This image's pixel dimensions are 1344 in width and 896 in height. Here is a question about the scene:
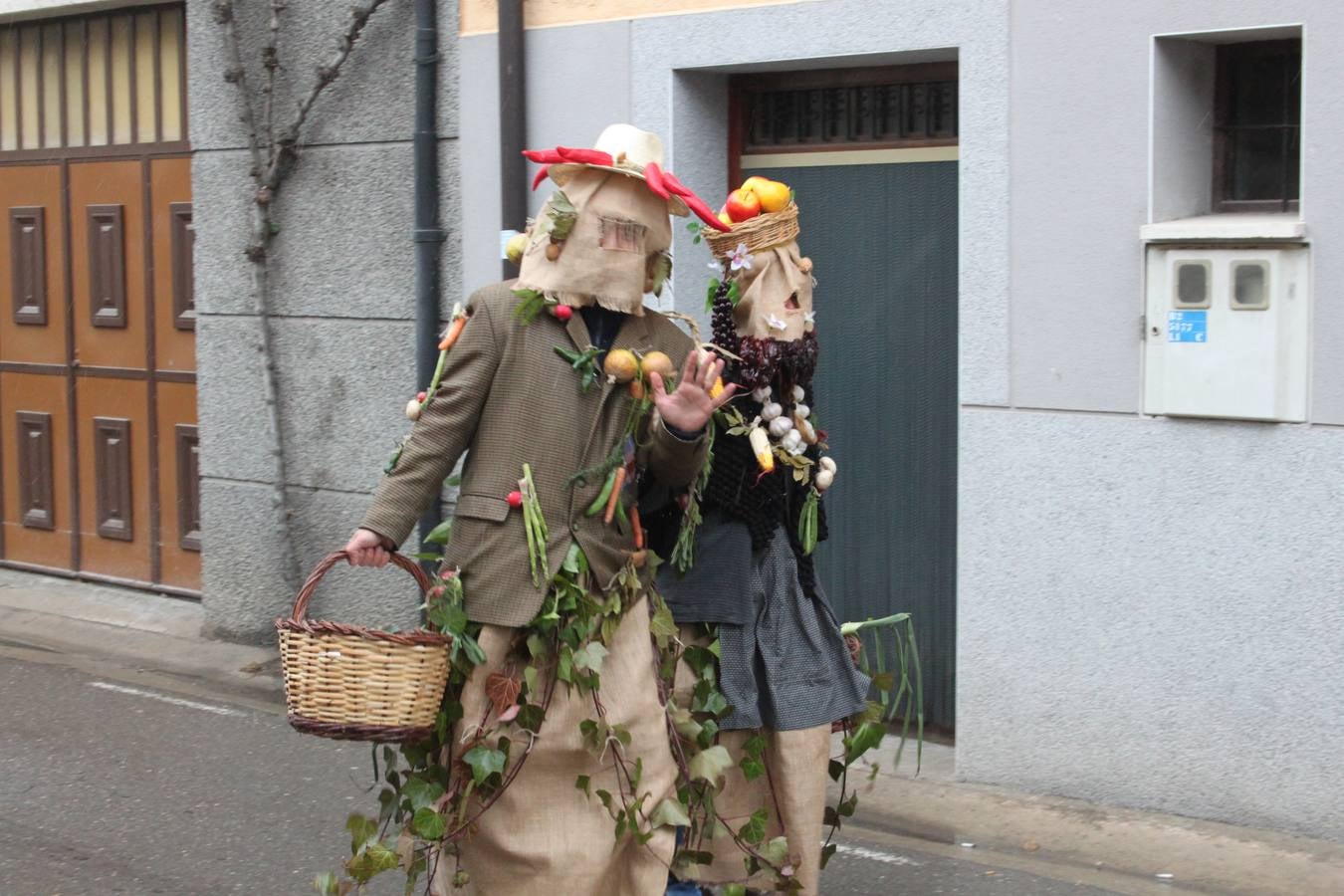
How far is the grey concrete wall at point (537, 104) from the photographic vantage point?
7.38m

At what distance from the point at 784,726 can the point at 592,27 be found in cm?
371

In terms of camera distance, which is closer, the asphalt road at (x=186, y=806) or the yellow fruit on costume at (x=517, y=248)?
the yellow fruit on costume at (x=517, y=248)

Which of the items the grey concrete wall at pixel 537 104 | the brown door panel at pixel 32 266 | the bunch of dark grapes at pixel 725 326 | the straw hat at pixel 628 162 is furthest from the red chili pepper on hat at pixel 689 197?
the brown door panel at pixel 32 266

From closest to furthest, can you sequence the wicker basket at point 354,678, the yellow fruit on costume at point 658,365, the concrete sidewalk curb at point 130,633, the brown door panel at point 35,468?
1. the wicker basket at point 354,678
2. the yellow fruit on costume at point 658,365
3. the concrete sidewalk curb at point 130,633
4. the brown door panel at point 35,468

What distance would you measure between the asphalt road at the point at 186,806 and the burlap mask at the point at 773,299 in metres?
1.88

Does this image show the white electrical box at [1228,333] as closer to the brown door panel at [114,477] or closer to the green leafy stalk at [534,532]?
the green leafy stalk at [534,532]

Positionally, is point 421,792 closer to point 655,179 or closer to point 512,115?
point 655,179

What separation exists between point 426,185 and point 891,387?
7.70 feet

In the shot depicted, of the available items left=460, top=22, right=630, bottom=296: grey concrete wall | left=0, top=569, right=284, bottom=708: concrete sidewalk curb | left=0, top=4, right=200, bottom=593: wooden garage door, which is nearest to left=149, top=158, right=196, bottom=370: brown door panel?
left=0, top=4, right=200, bottom=593: wooden garage door

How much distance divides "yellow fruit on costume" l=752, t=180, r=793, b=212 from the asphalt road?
2.16 meters

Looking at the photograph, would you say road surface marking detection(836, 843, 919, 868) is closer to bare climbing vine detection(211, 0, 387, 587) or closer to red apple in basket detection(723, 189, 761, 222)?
red apple in basket detection(723, 189, 761, 222)

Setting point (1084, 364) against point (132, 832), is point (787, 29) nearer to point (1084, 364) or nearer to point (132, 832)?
point (1084, 364)

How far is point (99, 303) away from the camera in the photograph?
9945 mm

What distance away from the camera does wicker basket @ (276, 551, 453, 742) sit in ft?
13.3
